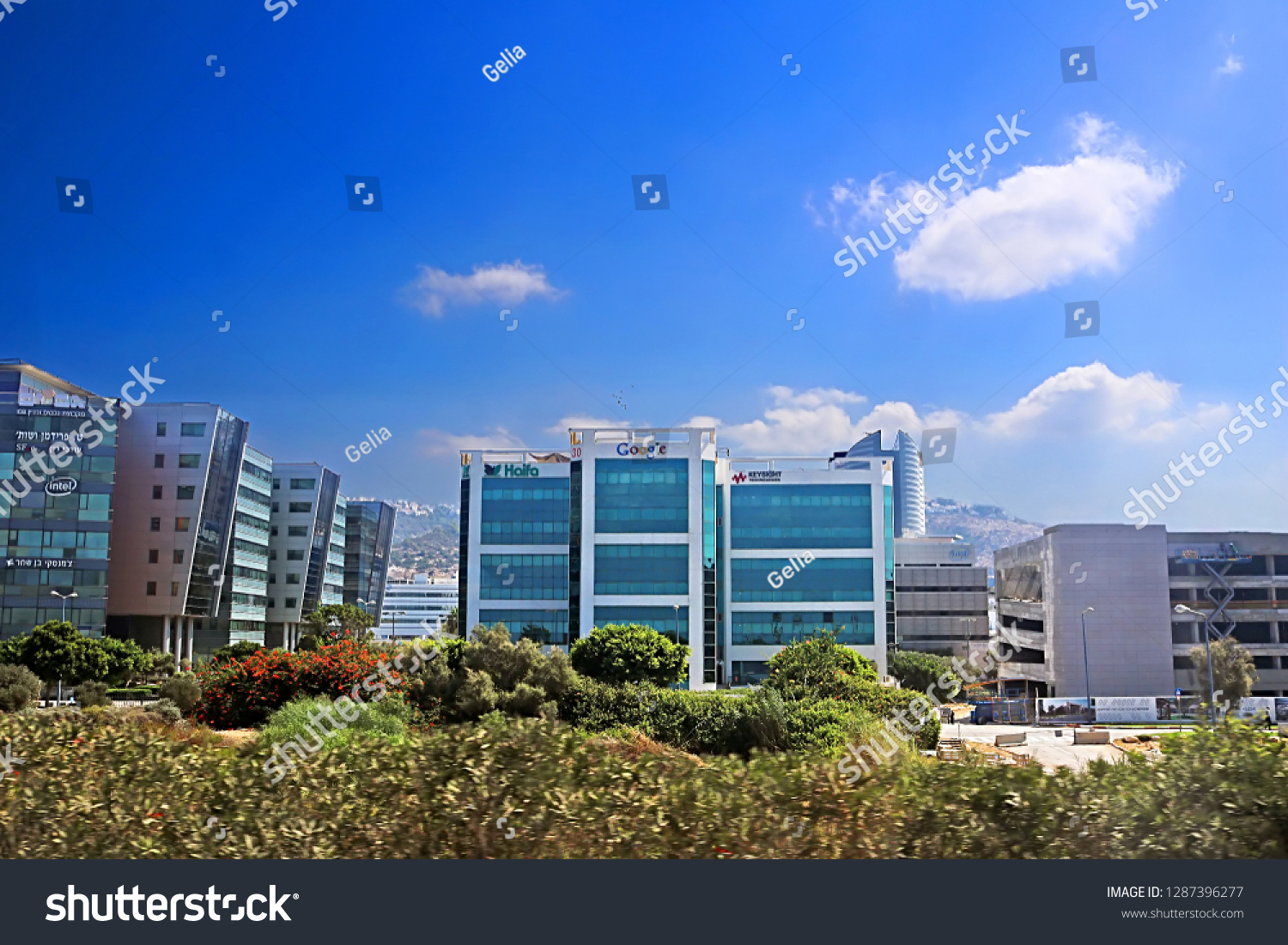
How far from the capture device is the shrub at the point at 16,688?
25359mm

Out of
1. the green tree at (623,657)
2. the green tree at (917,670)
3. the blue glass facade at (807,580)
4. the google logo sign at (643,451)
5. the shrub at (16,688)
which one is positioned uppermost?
the google logo sign at (643,451)

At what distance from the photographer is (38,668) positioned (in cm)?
3556

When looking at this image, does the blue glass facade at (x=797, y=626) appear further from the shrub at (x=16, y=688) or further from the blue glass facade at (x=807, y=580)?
the shrub at (x=16, y=688)


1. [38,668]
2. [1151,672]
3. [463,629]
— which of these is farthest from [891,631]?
[38,668]

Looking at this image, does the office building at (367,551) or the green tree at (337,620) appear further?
the office building at (367,551)

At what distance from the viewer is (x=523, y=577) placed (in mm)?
47625

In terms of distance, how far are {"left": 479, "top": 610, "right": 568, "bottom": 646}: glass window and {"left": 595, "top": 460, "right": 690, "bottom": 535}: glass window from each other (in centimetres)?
514

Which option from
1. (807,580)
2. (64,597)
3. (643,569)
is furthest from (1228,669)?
(64,597)

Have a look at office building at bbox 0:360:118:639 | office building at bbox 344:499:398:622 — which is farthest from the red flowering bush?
office building at bbox 344:499:398:622

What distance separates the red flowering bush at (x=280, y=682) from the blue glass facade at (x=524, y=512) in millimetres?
32151

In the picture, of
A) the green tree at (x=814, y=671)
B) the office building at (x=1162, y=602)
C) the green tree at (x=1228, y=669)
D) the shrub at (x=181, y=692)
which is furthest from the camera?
the office building at (x=1162, y=602)

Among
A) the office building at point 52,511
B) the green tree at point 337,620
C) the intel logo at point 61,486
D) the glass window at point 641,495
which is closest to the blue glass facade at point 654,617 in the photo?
the glass window at point 641,495

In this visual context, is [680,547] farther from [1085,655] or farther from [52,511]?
[52,511]

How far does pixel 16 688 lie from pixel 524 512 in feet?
82.2
